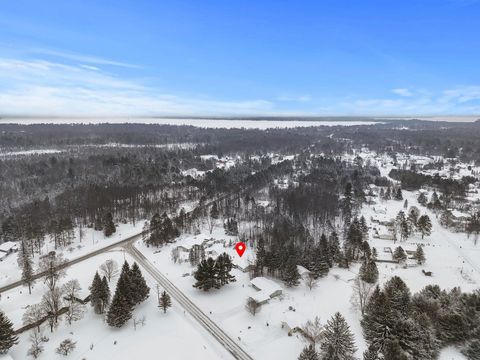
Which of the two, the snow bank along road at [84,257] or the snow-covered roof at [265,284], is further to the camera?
the snow bank along road at [84,257]

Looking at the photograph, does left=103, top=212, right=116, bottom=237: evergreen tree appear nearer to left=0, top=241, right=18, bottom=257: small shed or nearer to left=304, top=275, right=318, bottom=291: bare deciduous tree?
left=0, top=241, right=18, bottom=257: small shed

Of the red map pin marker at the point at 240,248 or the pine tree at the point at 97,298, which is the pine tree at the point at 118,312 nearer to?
the pine tree at the point at 97,298

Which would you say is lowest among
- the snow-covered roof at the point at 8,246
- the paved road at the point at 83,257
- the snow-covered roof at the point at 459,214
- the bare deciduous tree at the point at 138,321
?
the paved road at the point at 83,257

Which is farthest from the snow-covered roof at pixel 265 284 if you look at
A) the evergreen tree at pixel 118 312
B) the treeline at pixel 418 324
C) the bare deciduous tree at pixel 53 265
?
the bare deciduous tree at pixel 53 265

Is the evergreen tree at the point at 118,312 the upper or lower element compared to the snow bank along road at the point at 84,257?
upper

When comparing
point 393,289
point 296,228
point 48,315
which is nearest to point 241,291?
point 393,289

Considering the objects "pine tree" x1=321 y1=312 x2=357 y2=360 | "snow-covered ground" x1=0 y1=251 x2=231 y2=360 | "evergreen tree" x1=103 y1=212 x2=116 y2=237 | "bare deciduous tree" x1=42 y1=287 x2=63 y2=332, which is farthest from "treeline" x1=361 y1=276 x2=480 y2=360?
"evergreen tree" x1=103 y1=212 x2=116 y2=237

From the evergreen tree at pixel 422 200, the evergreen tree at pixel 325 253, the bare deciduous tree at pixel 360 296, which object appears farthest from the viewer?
the evergreen tree at pixel 422 200

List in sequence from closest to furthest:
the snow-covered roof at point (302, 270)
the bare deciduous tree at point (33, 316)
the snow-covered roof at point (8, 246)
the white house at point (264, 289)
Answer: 1. the bare deciduous tree at point (33, 316)
2. the white house at point (264, 289)
3. the snow-covered roof at point (302, 270)
4. the snow-covered roof at point (8, 246)
